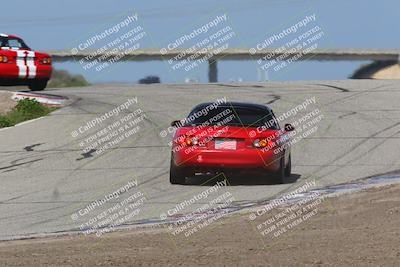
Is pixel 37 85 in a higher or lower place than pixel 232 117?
lower

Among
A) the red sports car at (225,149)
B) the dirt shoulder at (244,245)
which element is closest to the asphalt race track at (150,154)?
the red sports car at (225,149)

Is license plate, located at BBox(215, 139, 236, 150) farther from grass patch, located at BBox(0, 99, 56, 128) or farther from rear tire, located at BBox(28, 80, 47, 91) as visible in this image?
rear tire, located at BBox(28, 80, 47, 91)

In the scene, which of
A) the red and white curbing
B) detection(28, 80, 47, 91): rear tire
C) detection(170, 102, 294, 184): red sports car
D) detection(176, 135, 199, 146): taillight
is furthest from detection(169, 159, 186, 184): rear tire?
detection(28, 80, 47, 91): rear tire

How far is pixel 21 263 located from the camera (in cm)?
859

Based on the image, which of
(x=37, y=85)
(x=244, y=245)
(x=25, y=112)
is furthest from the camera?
(x=37, y=85)

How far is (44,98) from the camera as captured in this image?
Answer: 26.2m

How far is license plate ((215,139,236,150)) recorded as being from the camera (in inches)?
598

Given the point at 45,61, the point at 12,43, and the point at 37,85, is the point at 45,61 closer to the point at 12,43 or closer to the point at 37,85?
the point at 12,43

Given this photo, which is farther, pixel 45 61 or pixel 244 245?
pixel 45 61

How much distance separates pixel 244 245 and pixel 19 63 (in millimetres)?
19277

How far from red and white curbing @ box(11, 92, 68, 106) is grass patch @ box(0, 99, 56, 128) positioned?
2.29 ft

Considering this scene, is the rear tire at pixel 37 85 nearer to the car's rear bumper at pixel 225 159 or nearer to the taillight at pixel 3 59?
the taillight at pixel 3 59

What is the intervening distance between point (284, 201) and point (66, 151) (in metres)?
7.27

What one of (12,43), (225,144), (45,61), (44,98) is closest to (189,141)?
(225,144)
